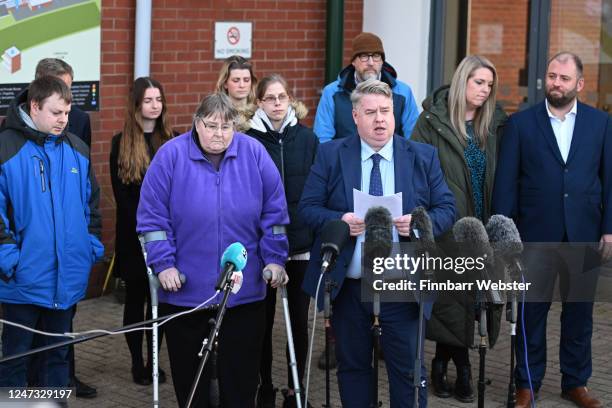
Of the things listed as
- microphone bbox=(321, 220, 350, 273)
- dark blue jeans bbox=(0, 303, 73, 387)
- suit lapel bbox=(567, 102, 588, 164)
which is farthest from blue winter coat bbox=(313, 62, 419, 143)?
microphone bbox=(321, 220, 350, 273)

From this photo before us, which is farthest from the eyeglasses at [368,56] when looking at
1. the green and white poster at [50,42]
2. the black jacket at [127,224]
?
the green and white poster at [50,42]

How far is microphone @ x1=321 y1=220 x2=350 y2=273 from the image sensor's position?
18.1ft

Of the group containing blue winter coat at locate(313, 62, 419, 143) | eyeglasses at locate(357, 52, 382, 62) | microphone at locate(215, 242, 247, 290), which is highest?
eyeglasses at locate(357, 52, 382, 62)

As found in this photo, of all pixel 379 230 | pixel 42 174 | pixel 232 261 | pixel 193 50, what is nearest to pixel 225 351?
pixel 232 261

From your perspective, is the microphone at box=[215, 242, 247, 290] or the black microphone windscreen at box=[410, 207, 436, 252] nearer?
the microphone at box=[215, 242, 247, 290]

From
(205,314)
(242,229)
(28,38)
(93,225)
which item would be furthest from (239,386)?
(28,38)

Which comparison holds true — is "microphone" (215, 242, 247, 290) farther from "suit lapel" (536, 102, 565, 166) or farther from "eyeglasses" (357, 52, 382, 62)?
"eyeglasses" (357, 52, 382, 62)

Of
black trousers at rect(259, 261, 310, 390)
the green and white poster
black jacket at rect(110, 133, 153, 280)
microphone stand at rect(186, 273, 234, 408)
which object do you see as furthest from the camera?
the green and white poster

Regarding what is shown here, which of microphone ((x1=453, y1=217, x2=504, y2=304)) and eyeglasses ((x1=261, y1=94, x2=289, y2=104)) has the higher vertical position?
eyeglasses ((x1=261, y1=94, x2=289, y2=104))

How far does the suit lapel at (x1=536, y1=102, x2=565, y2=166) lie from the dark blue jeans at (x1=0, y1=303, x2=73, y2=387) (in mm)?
3081

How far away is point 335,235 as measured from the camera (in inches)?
221

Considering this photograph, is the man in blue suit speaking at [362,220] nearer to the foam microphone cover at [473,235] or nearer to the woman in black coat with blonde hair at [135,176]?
the foam microphone cover at [473,235]

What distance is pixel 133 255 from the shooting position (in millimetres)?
7730

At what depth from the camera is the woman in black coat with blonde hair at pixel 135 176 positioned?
7594mm
